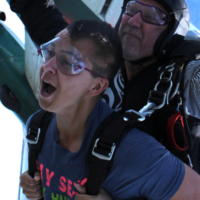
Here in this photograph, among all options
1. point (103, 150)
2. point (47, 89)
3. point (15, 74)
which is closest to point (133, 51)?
point (47, 89)

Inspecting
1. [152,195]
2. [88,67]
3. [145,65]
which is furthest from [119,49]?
[152,195]

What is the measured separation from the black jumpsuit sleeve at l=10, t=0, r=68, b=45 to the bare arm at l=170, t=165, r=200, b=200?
3.48 feet

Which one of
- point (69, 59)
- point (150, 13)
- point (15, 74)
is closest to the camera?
point (69, 59)

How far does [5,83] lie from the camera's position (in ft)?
6.36

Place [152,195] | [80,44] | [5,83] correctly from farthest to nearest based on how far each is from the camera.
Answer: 1. [5,83]
2. [80,44]
3. [152,195]

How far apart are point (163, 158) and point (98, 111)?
0.32m

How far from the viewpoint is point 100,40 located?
843 millimetres

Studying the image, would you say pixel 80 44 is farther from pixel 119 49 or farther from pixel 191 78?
pixel 191 78

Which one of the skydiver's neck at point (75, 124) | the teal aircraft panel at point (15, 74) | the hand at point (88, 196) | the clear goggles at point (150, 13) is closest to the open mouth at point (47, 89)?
the skydiver's neck at point (75, 124)

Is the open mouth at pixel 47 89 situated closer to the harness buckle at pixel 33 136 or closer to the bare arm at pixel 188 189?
the harness buckle at pixel 33 136

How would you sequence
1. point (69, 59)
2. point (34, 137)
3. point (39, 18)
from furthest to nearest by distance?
point (39, 18) < point (34, 137) < point (69, 59)

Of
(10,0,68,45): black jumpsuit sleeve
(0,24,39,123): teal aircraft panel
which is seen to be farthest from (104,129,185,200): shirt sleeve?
(0,24,39,123): teal aircraft panel

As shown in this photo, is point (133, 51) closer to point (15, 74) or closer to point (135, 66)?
A: point (135, 66)

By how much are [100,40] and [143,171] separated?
0.50 meters
